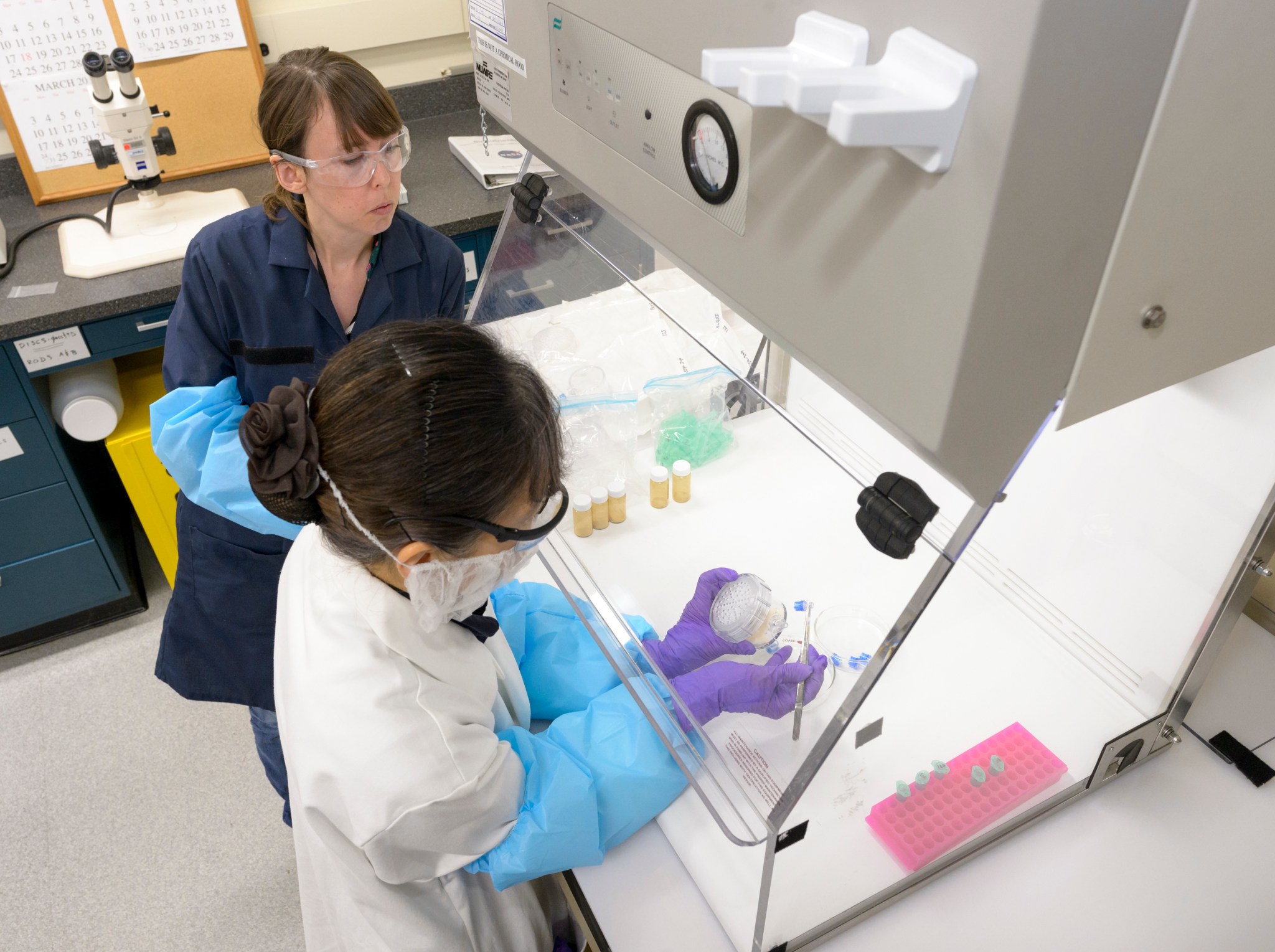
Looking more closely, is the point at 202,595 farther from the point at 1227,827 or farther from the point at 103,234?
the point at 1227,827

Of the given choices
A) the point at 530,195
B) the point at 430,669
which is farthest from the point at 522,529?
the point at 530,195

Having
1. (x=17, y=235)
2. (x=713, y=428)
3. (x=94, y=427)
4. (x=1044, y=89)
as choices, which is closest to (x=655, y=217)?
(x=1044, y=89)

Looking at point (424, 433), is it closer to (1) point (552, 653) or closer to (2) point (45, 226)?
(1) point (552, 653)

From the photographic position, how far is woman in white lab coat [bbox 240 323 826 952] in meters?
0.90

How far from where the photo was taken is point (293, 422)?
0.91 metres

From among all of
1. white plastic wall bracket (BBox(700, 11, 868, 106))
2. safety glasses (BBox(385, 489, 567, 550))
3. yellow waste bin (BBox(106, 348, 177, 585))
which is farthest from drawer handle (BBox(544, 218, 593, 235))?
yellow waste bin (BBox(106, 348, 177, 585))

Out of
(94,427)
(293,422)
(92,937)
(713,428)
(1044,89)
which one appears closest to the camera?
(1044,89)

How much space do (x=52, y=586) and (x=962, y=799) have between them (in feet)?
8.03

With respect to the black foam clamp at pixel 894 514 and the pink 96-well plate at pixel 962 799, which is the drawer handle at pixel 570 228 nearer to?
the black foam clamp at pixel 894 514

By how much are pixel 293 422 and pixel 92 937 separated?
5.50 feet

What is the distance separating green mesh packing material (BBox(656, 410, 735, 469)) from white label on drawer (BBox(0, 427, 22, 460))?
1.76 meters

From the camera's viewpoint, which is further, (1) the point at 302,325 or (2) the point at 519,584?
(1) the point at 302,325

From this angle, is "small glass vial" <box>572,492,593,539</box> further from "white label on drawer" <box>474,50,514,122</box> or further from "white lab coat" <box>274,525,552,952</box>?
"white label on drawer" <box>474,50,514,122</box>

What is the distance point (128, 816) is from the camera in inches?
84.3
